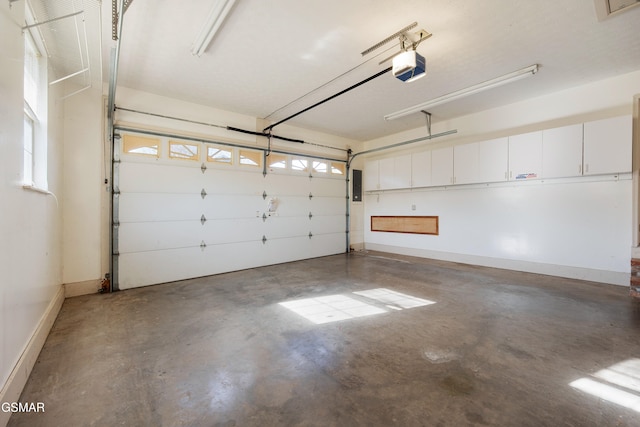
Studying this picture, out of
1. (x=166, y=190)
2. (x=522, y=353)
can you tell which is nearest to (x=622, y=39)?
(x=522, y=353)

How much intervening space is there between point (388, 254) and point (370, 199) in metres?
1.67

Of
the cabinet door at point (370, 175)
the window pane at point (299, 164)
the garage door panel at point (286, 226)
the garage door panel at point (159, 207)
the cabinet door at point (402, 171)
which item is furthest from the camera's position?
the cabinet door at point (370, 175)

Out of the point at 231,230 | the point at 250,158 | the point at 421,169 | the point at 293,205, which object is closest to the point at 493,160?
the point at 421,169

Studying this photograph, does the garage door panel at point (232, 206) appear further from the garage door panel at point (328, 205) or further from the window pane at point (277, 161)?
the garage door panel at point (328, 205)

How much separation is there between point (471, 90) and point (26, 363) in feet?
19.8

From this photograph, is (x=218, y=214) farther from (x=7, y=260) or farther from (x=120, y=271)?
(x=7, y=260)

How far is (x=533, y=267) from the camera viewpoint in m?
4.81

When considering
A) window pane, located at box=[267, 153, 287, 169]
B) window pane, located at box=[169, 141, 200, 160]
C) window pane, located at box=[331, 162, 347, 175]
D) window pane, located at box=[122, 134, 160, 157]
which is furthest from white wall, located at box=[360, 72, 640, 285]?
window pane, located at box=[122, 134, 160, 157]

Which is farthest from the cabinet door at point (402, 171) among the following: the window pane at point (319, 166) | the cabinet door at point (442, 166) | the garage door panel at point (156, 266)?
the garage door panel at point (156, 266)

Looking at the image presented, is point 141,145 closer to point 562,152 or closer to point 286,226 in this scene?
point 286,226

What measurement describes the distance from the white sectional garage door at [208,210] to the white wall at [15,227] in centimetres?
162

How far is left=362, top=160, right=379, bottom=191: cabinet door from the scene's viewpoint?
23.6 ft

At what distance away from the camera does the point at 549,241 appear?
461cm

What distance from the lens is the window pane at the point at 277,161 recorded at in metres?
5.81
